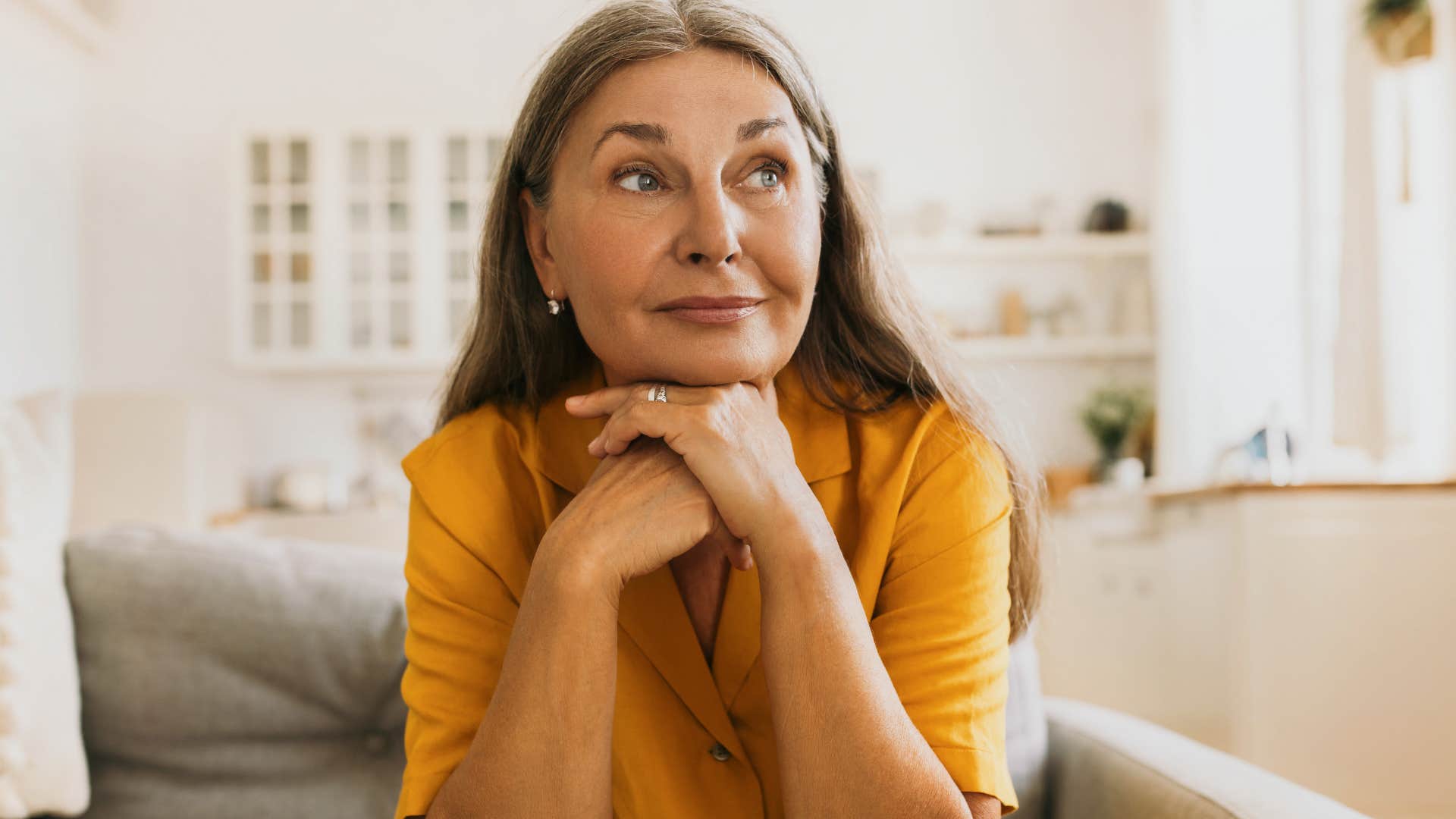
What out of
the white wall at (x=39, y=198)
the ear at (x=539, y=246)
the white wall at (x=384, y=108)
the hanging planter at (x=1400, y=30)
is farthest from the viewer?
the white wall at (x=384, y=108)

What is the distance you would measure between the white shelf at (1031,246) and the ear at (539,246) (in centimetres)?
431

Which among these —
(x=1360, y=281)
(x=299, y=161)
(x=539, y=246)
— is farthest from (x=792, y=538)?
(x=299, y=161)

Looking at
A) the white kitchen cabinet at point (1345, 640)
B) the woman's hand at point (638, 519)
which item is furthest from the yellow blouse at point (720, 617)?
the white kitchen cabinet at point (1345, 640)

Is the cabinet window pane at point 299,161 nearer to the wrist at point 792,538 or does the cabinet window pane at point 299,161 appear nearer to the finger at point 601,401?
the finger at point 601,401

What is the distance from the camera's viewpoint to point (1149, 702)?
3811 mm

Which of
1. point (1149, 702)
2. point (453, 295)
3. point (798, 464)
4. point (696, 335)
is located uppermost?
point (453, 295)

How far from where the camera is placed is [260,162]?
5.32 metres

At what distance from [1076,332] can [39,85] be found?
453 centimetres

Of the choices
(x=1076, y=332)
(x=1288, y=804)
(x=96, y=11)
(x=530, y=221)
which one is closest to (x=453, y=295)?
(x=96, y=11)

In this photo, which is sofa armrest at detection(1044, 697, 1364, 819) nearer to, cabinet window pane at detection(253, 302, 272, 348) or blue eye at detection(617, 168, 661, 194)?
blue eye at detection(617, 168, 661, 194)

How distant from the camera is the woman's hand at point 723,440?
44.7 inches

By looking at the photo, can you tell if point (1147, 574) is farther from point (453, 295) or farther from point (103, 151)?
point (103, 151)

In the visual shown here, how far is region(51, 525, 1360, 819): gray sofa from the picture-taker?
1543 mm

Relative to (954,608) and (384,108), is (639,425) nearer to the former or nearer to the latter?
(954,608)
